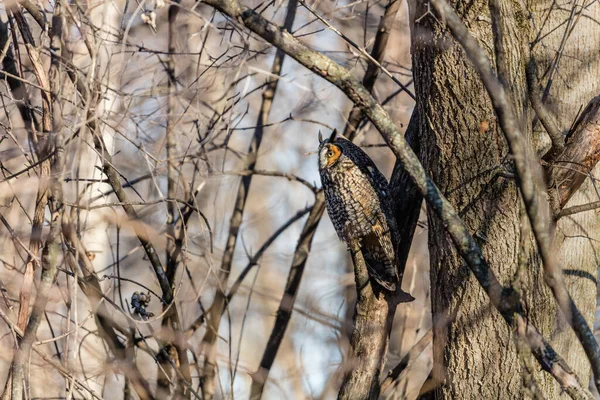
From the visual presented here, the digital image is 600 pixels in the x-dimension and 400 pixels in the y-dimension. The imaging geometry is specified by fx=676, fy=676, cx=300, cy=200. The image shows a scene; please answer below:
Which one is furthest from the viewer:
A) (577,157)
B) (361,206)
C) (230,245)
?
(230,245)

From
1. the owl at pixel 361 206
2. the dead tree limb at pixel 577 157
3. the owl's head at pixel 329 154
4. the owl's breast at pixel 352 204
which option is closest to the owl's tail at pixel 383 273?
the owl at pixel 361 206

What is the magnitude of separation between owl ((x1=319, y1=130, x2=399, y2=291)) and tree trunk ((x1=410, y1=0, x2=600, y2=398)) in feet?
1.21

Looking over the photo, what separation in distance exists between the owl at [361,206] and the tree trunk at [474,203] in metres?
0.37

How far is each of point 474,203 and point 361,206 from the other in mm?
724

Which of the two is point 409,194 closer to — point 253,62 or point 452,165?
point 452,165

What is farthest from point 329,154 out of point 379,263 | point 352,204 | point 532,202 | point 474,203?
point 532,202

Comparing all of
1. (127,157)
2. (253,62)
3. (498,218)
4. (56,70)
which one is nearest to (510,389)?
(498,218)

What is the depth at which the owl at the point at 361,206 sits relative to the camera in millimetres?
2961

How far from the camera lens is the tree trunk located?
2383 millimetres

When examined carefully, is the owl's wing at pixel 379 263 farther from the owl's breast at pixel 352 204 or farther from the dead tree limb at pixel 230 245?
the dead tree limb at pixel 230 245

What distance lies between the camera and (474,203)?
243 centimetres

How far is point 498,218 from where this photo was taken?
240cm

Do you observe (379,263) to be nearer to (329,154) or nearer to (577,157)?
(329,154)

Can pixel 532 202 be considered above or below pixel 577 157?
below
